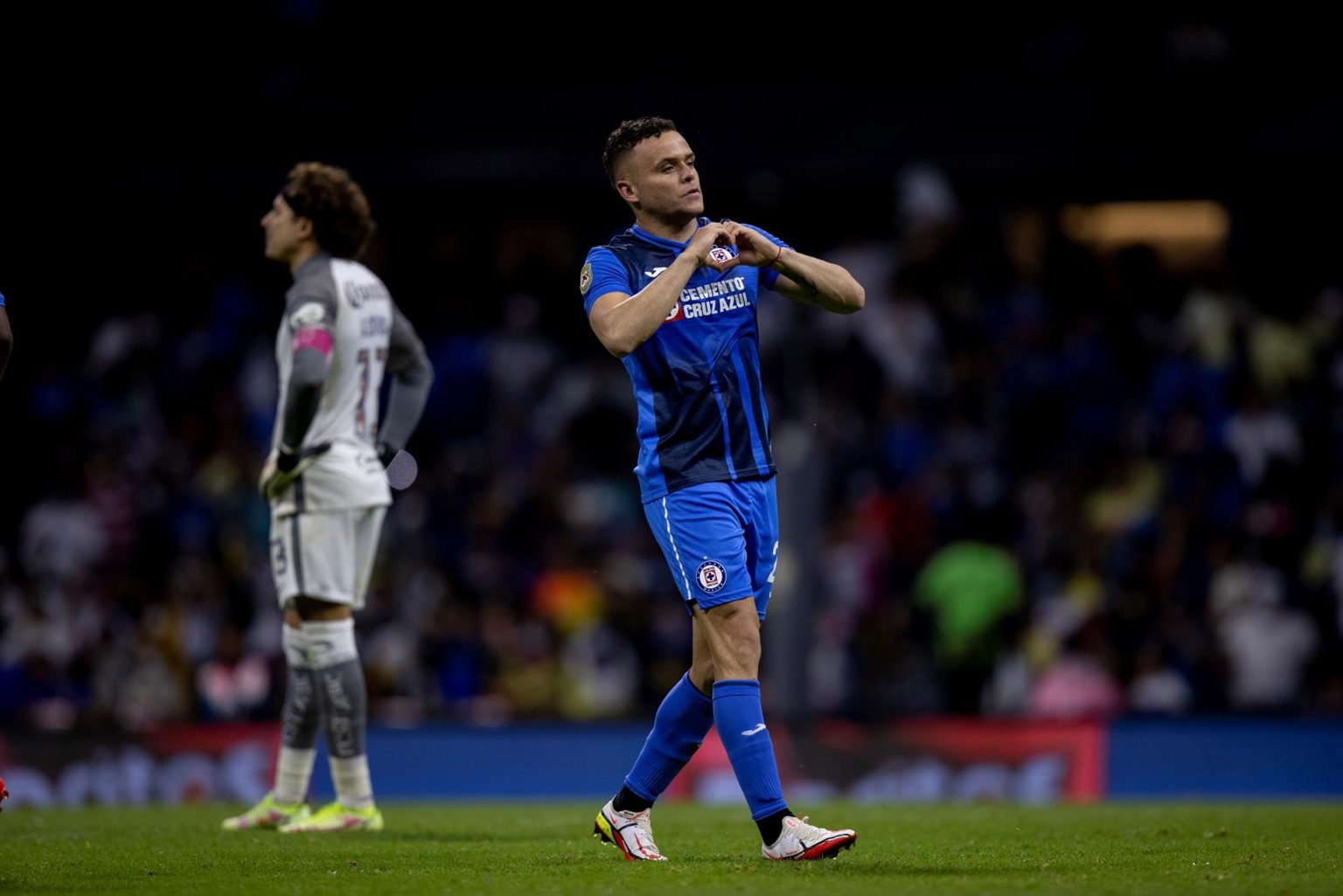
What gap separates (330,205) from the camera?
25.2 ft

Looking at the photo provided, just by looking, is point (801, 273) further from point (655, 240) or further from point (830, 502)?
point (830, 502)

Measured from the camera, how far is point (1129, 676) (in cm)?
1284

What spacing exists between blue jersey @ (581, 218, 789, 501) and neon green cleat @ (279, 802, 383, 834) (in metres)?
2.36

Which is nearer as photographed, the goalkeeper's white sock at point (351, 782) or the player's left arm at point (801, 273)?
the player's left arm at point (801, 273)

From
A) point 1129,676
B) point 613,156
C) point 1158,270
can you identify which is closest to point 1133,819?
point 613,156

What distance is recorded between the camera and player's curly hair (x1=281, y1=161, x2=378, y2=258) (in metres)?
7.68

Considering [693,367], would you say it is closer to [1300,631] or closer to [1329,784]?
[1329,784]

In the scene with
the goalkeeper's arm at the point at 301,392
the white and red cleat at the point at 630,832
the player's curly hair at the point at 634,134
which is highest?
the player's curly hair at the point at 634,134

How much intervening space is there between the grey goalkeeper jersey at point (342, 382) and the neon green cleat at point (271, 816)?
4.12ft

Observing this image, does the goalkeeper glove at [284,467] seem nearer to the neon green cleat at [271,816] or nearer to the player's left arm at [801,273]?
the neon green cleat at [271,816]

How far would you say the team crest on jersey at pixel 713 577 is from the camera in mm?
5738

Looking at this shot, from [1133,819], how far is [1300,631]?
547cm

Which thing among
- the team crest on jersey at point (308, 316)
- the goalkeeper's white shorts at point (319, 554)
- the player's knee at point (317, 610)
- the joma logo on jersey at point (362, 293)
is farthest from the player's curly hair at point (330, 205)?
the player's knee at point (317, 610)

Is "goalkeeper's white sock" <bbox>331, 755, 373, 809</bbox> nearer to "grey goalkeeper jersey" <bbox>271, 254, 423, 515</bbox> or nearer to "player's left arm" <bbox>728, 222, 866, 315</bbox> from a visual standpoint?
"grey goalkeeper jersey" <bbox>271, 254, 423, 515</bbox>
